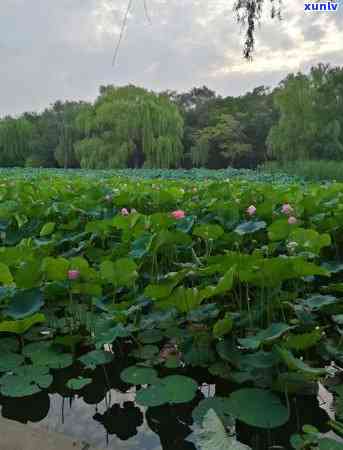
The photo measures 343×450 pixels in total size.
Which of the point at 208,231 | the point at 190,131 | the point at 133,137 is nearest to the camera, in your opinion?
the point at 208,231

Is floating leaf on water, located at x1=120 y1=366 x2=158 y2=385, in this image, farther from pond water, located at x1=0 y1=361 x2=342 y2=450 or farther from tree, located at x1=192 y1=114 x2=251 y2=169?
tree, located at x1=192 y1=114 x2=251 y2=169

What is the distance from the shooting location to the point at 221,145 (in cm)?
3052

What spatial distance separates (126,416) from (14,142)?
3546 cm

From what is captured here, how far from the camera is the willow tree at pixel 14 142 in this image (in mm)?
34156

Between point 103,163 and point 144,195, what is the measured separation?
23106 mm

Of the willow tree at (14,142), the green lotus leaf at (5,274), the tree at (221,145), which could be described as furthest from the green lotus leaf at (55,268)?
the willow tree at (14,142)

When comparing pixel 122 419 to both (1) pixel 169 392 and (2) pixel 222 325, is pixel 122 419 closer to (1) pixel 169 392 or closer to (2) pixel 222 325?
(1) pixel 169 392

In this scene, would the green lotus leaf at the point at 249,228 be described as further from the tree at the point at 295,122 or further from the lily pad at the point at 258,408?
the tree at the point at 295,122

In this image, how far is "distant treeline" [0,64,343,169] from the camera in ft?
78.4

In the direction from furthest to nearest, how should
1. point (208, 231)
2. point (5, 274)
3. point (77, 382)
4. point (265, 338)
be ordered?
point (208, 231) < point (5, 274) < point (77, 382) < point (265, 338)

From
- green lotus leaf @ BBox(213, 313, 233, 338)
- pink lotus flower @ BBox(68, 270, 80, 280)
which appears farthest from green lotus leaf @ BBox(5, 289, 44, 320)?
Result: green lotus leaf @ BBox(213, 313, 233, 338)

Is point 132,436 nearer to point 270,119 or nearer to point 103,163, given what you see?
point 103,163

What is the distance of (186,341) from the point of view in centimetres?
167

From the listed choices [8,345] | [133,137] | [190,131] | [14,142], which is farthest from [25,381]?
[14,142]
